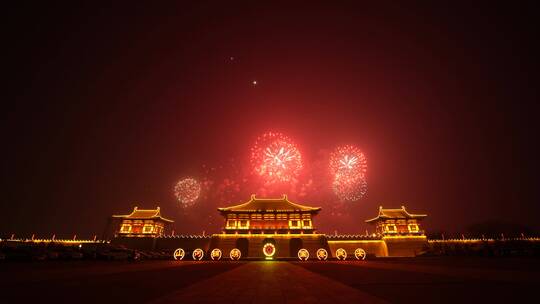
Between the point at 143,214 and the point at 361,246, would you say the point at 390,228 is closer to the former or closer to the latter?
the point at 361,246

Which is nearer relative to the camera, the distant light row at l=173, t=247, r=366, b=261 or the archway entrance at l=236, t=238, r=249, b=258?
the distant light row at l=173, t=247, r=366, b=261

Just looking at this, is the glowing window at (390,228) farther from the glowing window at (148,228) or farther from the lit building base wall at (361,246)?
the glowing window at (148,228)

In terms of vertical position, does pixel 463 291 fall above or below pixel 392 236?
below

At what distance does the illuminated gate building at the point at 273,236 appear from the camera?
36.4m

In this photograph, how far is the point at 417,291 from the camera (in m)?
6.54

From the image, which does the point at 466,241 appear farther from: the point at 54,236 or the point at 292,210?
the point at 54,236

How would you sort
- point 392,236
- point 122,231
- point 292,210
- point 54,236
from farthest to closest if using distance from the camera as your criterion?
1. point 54,236
2. point 122,231
3. point 392,236
4. point 292,210

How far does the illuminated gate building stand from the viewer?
36438 millimetres

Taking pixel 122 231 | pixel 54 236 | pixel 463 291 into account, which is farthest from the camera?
pixel 54 236

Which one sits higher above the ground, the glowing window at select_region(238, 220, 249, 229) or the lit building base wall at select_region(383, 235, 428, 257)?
the glowing window at select_region(238, 220, 249, 229)

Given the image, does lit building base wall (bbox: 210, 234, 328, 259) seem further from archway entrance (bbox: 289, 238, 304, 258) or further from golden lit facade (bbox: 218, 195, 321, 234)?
golden lit facade (bbox: 218, 195, 321, 234)

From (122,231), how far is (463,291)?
181 feet

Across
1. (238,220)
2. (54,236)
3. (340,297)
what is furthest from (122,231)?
(340,297)

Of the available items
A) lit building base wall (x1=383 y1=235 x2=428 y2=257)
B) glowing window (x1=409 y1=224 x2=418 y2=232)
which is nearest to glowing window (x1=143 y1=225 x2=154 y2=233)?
lit building base wall (x1=383 y1=235 x2=428 y2=257)
